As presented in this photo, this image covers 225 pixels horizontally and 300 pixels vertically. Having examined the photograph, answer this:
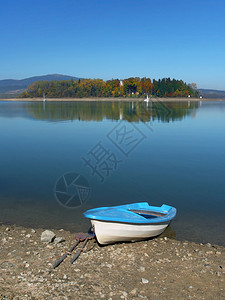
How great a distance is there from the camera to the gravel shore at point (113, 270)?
6.59 metres

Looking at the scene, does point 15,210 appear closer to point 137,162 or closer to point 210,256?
point 210,256

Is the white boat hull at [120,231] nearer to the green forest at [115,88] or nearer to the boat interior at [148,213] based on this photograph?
the boat interior at [148,213]

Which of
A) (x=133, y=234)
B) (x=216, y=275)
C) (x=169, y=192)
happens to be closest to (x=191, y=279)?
(x=216, y=275)

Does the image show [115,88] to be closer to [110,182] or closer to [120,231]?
[110,182]

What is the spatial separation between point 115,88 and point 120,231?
182752 millimetres

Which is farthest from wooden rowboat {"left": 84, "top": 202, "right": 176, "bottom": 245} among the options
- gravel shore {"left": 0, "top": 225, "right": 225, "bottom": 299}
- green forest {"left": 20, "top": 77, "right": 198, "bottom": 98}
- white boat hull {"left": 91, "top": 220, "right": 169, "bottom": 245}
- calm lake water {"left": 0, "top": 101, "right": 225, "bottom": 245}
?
green forest {"left": 20, "top": 77, "right": 198, "bottom": 98}

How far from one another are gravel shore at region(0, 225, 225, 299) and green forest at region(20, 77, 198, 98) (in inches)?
6738

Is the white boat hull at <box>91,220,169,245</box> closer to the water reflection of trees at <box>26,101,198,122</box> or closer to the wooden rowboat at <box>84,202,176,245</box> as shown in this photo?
the wooden rowboat at <box>84,202,176,245</box>

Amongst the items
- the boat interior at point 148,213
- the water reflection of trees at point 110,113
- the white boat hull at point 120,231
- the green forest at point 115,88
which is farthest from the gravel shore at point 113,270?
the green forest at point 115,88

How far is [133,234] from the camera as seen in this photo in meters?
8.80

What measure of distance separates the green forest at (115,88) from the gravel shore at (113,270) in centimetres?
17114

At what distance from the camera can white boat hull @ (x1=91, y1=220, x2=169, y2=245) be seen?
8406mm

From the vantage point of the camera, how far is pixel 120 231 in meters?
8.56

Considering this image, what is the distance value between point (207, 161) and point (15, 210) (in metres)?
13.4
